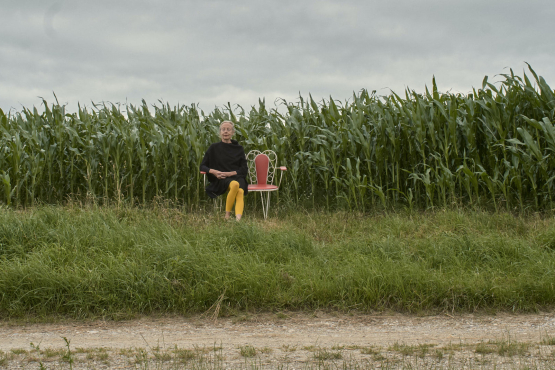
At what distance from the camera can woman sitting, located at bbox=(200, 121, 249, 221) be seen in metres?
7.40

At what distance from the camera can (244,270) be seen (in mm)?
4590

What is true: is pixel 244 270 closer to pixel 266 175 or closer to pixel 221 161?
pixel 221 161

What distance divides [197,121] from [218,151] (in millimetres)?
2431

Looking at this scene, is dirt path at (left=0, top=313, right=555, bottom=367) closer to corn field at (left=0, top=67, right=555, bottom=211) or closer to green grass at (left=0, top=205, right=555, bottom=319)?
green grass at (left=0, top=205, right=555, bottom=319)

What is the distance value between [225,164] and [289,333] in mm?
4156

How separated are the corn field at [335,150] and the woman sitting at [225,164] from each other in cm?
114

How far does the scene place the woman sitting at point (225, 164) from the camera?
7398 millimetres

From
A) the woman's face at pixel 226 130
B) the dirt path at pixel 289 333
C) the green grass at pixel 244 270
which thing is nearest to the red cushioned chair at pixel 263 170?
the woman's face at pixel 226 130

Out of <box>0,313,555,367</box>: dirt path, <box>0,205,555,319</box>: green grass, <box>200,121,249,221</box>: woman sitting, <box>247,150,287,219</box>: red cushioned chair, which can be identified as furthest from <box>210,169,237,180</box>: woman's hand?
<box>0,313,555,367</box>: dirt path

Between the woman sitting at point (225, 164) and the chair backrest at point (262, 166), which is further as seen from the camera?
the chair backrest at point (262, 166)

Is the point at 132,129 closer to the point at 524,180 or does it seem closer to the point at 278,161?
the point at 278,161

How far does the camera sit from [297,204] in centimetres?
870

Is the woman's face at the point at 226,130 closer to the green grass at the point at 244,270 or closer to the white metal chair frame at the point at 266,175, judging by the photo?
the white metal chair frame at the point at 266,175

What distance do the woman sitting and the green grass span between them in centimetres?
147
